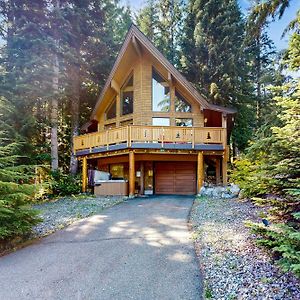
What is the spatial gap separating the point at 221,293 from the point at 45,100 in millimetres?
15364

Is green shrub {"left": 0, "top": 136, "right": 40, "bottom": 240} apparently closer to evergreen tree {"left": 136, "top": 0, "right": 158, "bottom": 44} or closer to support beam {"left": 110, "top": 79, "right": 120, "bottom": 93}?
support beam {"left": 110, "top": 79, "right": 120, "bottom": 93}

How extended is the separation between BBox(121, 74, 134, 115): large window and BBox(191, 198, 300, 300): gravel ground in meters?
10.9

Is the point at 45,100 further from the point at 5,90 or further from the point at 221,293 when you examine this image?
the point at 221,293

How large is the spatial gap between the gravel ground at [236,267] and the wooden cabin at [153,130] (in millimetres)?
6930

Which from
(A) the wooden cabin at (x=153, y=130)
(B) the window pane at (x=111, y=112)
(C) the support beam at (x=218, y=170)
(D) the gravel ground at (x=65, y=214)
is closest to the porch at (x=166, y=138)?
(A) the wooden cabin at (x=153, y=130)

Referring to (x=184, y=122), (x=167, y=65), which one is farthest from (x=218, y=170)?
(x=167, y=65)

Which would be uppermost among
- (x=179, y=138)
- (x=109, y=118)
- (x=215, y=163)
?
(x=109, y=118)

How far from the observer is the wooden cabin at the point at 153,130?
13758 millimetres

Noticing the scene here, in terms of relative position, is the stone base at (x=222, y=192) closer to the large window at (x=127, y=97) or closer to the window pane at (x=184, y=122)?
the window pane at (x=184, y=122)

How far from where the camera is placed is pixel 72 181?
1653 centimetres

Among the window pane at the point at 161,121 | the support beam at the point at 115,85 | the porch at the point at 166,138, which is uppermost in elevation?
the support beam at the point at 115,85

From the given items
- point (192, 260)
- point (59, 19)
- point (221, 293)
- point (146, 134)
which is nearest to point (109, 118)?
point (146, 134)

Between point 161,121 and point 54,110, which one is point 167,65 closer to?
point 161,121

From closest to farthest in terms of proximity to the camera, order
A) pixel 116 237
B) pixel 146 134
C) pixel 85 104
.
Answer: pixel 116 237 < pixel 146 134 < pixel 85 104
